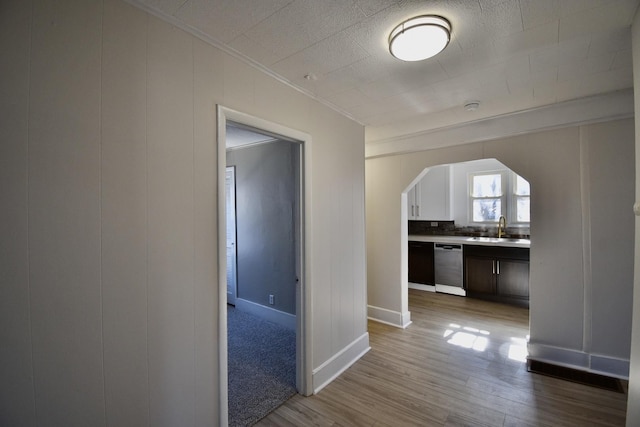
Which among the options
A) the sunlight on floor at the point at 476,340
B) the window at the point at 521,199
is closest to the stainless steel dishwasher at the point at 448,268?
the window at the point at 521,199

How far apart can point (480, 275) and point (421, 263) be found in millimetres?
1007

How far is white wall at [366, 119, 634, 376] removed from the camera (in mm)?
2367

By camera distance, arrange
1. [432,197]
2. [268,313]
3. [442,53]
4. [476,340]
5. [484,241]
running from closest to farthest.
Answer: [442,53], [476,340], [268,313], [484,241], [432,197]

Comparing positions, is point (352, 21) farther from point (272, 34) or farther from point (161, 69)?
point (161, 69)

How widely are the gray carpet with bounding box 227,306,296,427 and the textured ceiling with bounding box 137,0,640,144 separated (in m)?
2.53

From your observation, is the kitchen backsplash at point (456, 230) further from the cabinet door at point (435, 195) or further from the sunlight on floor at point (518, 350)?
the sunlight on floor at point (518, 350)

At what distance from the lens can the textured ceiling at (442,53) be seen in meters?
1.34

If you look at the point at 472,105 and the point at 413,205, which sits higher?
the point at 472,105

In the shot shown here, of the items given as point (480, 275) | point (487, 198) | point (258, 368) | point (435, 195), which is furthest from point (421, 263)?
point (258, 368)

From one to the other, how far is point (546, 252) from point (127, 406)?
354 centimetres

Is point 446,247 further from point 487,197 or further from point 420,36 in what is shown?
point 420,36

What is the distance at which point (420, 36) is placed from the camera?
56.6 inches

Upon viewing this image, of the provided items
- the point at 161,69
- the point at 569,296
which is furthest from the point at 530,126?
the point at 161,69

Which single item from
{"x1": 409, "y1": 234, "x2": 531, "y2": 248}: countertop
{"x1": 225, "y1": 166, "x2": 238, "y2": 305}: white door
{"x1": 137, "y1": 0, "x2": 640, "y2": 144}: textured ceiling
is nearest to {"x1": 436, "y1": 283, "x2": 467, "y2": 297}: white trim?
{"x1": 409, "y1": 234, "x2": 531, "y2": 248}: countertop
